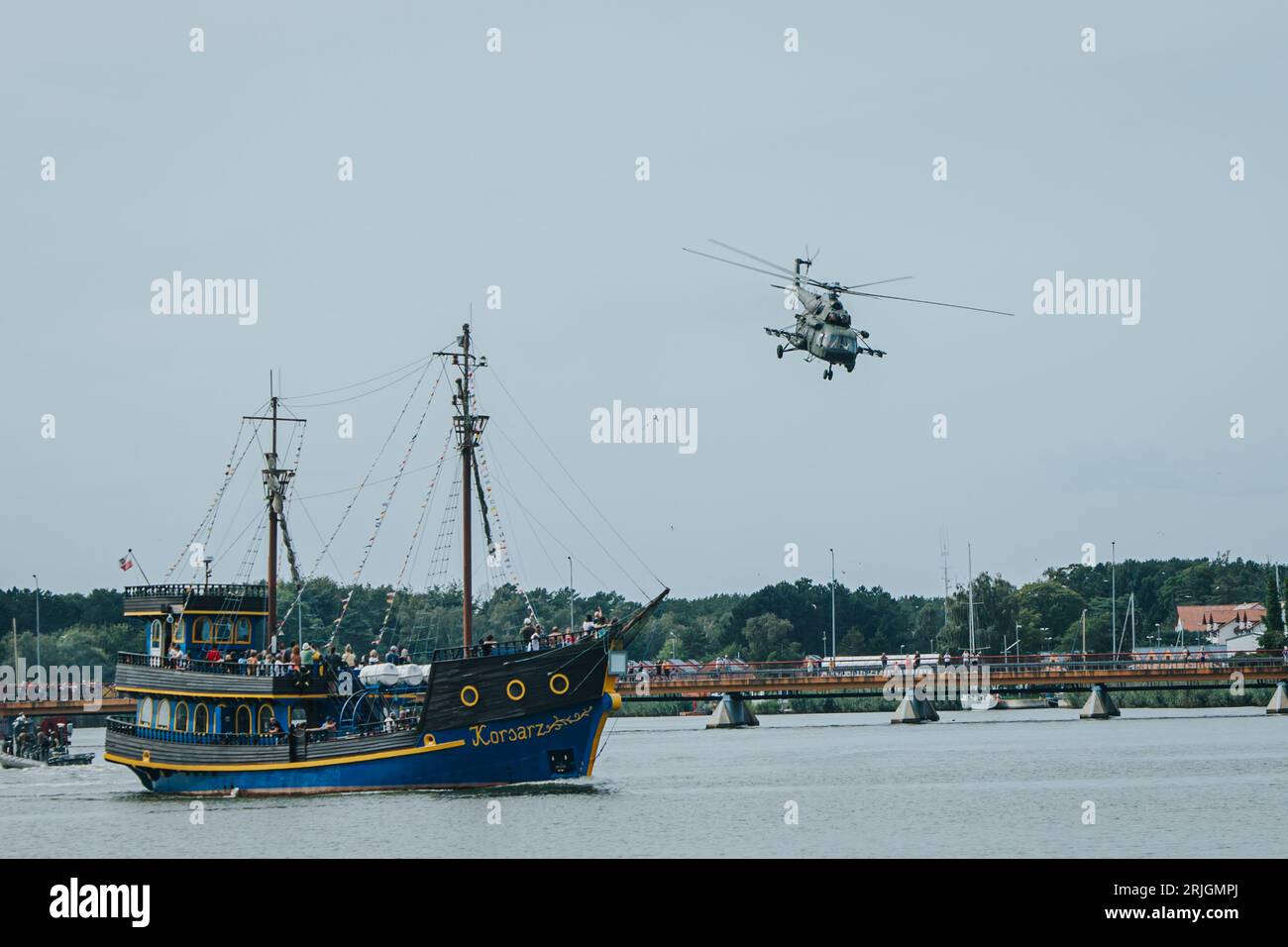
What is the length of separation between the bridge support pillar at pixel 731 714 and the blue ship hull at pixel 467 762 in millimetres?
73148

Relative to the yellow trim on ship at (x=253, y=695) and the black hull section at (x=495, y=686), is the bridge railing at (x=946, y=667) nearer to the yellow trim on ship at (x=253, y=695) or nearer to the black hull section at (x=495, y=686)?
Answer: the yellow trim on ship at (x=253, y=695)

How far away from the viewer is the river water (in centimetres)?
5253

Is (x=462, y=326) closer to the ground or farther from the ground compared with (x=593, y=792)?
farther from the ground

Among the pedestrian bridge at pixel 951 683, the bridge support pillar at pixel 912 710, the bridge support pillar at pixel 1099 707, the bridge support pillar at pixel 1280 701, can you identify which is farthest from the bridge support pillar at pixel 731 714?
the bridge support pillar at pixel 1280 701

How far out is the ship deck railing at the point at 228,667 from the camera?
67.9 metres

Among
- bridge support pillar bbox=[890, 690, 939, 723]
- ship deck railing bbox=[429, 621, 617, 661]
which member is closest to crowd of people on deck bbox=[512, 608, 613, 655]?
ship deck railing bbox=[429, 621, 617, 661]

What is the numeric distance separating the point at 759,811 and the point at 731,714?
78.5 metres
